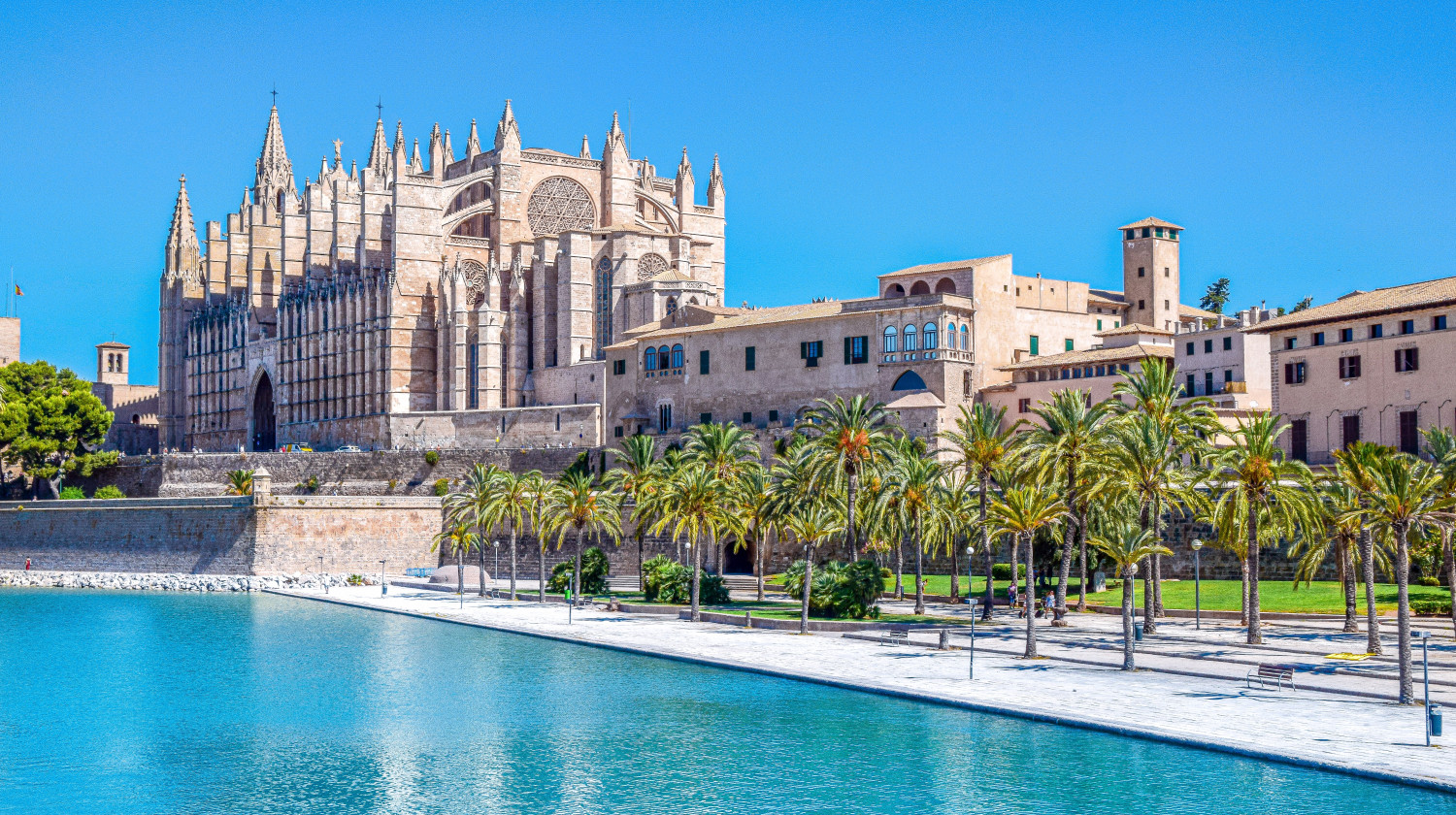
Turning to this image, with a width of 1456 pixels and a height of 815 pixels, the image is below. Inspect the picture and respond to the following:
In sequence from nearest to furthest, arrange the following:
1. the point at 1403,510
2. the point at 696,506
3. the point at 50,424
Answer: the point at 1403,510 → the point at 696,506 → the point at 50,424

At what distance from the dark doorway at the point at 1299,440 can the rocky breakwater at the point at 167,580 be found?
37.8 metres

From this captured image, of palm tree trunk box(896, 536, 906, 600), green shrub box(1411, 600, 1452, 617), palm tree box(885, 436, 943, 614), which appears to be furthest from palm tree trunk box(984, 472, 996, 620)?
green shrub box(1411, 600, 1452, 617)

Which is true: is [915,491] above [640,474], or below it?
below

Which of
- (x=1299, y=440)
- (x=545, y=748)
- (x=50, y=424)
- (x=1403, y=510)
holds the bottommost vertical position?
(x=545, y=748)

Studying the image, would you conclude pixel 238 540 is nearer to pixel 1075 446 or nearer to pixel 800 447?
pixel 800 447

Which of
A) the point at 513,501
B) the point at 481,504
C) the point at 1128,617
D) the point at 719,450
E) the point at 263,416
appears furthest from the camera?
the point at 263,416

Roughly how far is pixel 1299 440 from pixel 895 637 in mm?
18795

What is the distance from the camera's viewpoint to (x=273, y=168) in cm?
11450

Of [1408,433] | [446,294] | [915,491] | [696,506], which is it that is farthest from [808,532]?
[446,294]

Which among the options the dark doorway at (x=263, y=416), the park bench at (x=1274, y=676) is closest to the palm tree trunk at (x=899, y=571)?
the park bench at (x=1274, y=676)

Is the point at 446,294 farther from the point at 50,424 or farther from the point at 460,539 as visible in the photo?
the point at 460,539

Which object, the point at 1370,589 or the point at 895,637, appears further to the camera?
A: the point at 895,637

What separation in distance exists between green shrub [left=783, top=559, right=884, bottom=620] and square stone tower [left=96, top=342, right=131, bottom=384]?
91.9 meters

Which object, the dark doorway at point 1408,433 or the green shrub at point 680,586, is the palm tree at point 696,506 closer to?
the green shrub at point 680,586
